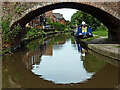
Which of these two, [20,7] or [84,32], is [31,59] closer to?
[20,7]

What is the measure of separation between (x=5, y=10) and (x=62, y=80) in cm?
928

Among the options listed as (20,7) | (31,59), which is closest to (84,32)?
(20,7)

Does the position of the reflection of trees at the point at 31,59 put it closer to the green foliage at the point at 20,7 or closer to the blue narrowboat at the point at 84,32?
the green foliage at the point at 20,7

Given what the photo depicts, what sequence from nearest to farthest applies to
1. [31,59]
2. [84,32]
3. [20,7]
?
[31,59] → [20,7] → [84,32]

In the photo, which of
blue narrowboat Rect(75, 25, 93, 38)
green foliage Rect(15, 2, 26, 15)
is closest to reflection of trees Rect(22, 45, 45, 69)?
green foliage Rect(15, 2, 26, 15)

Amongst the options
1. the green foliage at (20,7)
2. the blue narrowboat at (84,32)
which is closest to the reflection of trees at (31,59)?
the green foliage at (20,7)

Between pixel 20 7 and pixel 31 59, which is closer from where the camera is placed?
pixel 31 59

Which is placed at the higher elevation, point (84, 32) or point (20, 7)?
point (20, 7)

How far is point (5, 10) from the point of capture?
50.6 feet

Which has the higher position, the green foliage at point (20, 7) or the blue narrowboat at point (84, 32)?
the green foliage at point (20, 7)

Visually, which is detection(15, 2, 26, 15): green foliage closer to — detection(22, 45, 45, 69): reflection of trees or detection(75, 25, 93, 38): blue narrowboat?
detection(22, 45, 45, 69): reflection of trees

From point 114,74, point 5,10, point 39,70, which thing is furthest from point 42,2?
point 114,74

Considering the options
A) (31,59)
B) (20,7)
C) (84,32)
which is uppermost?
(20,7)

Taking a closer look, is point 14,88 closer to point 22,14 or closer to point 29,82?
point 29,82
